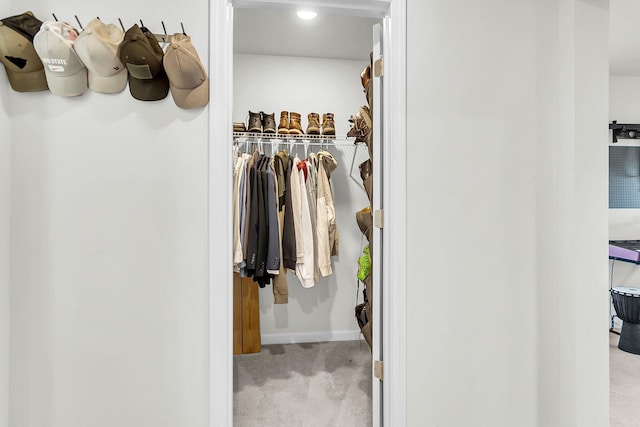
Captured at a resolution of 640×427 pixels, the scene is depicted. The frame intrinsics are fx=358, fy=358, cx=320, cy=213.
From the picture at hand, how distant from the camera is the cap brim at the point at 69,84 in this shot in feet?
4.29

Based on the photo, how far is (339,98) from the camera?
336 cm

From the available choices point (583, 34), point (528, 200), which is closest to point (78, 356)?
point (528, 200)

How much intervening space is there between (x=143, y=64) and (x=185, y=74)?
146 millimetres

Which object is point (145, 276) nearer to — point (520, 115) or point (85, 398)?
point (85, 398)

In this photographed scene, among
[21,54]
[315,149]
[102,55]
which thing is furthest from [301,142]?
[21,54]

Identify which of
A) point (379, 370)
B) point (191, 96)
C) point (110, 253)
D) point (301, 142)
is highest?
point (301, 142)

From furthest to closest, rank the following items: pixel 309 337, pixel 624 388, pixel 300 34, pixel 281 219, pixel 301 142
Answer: pixel 309 337 → pixel 301 142 → pixel 300 34 → pixel 281 219 → pixel 624 388

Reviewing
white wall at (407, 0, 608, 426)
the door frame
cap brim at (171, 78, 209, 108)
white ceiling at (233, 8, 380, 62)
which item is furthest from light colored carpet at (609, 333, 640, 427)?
white ceiling at (233, 8, 380, 62)

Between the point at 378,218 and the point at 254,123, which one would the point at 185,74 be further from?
the point at 254,123

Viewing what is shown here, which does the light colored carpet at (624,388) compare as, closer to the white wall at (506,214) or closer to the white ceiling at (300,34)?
the white wall at (506,214)

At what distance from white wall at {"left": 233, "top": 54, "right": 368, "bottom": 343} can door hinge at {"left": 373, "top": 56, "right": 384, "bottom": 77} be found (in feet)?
5.19

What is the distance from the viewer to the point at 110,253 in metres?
1.40

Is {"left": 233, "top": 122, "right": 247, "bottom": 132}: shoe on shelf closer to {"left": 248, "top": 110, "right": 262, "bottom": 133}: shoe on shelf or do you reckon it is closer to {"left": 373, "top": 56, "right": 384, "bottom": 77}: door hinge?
{"left": 248, "top": 110, "right": 262, "bottom": 133}: shoe on shelf

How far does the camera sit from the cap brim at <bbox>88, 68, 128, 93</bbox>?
1346 millimetres
